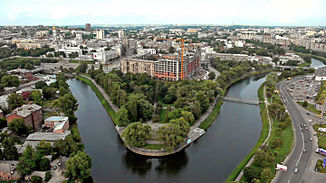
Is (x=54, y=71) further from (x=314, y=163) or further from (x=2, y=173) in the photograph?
(x=314, y=163)

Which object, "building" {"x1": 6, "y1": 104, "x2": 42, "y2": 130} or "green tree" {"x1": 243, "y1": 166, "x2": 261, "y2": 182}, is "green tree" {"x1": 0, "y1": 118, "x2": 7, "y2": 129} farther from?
"green tree" {"x1": 243, "y1": 166, "x2": 261, "y2": 182}

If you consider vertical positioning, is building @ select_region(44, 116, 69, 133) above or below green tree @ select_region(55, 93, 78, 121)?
below

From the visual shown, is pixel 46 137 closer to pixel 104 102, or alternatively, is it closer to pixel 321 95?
pixel 104 102

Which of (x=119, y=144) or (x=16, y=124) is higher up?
(x=16, y=124)

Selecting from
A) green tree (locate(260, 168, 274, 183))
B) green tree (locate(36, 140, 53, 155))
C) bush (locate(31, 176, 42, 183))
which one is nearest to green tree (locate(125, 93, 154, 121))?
green tree (locate(36, 140, 53, 155))

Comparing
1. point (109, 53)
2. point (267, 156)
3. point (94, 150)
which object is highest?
point (109, 53)

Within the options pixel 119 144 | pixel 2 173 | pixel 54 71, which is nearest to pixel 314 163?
pixel 119 144

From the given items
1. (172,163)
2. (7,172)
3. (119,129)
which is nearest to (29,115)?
(7,172)
